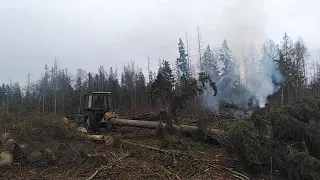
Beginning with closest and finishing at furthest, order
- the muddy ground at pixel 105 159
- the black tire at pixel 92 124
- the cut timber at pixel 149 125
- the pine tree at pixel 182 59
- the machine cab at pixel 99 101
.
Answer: the muddy ground at pixel 105 159 → the cut timber at pixel 149 125 → the black tire at pixel 92 124 → the machine cab at pixel 99 101 → the pine tree at pixel 182 59

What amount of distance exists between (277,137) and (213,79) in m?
29.9

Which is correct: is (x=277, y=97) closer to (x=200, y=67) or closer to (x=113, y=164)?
(x=113, y=164)

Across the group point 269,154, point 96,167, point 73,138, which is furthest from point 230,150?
point 73,138

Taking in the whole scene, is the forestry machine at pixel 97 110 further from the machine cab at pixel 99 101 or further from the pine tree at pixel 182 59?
the pine tree at pixel 182 59

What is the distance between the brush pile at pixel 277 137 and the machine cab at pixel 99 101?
7.91m

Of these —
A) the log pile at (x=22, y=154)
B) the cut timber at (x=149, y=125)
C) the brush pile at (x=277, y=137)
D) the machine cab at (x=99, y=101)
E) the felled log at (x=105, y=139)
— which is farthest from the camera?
the machine cab at (x=99, y=101)

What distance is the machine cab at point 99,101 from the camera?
49.0ft

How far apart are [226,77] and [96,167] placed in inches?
1140

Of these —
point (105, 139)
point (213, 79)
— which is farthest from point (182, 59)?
point (105, 139)

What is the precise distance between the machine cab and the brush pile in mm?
7909

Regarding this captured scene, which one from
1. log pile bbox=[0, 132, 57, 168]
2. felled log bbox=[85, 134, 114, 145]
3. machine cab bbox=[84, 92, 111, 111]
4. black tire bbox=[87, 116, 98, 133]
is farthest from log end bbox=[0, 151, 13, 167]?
machine cab bbox=[84, 92, 111, 111]

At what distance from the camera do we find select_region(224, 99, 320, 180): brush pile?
7.63 metres

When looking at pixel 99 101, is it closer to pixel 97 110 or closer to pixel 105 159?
pixel 97 110

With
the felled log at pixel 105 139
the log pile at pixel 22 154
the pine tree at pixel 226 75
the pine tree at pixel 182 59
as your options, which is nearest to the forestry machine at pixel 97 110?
the felled log at pixel 105 139
